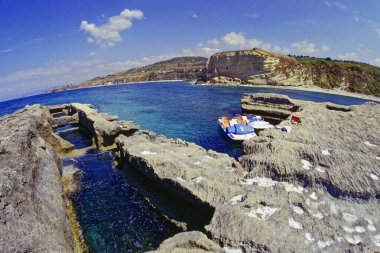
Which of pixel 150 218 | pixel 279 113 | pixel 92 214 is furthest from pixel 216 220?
pixel 279 113

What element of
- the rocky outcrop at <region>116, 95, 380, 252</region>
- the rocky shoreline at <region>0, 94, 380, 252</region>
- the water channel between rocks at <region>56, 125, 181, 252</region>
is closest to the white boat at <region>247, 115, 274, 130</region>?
the rocky shoreline at <region>0, 94, 380, 252</region>

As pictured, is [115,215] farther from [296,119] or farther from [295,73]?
[295,73]

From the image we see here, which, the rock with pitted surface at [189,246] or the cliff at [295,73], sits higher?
the cliff at [295,73]

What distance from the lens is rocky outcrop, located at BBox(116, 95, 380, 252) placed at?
1029cm

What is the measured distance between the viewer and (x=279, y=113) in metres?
41.9

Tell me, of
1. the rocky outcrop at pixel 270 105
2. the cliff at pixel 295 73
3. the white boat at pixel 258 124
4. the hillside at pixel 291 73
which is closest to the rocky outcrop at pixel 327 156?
the white boat at pixel 258 124

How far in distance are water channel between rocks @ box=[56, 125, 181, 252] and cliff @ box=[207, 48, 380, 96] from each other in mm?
82771

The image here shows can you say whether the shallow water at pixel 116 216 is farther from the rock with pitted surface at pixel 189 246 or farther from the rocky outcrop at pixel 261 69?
the rocky outcrop at pixel 261 69

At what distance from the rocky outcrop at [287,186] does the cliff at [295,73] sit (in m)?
77.9

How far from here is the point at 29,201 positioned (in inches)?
456

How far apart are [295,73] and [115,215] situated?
93.3m

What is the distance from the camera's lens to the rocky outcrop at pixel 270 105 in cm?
4090

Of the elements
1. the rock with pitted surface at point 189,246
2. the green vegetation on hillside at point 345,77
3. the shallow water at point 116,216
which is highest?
the green vegetation on hillside at point 345,77

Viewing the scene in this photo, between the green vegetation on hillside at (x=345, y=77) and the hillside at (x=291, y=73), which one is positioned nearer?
the green vegetation on hillside at (x=345, y=77)
